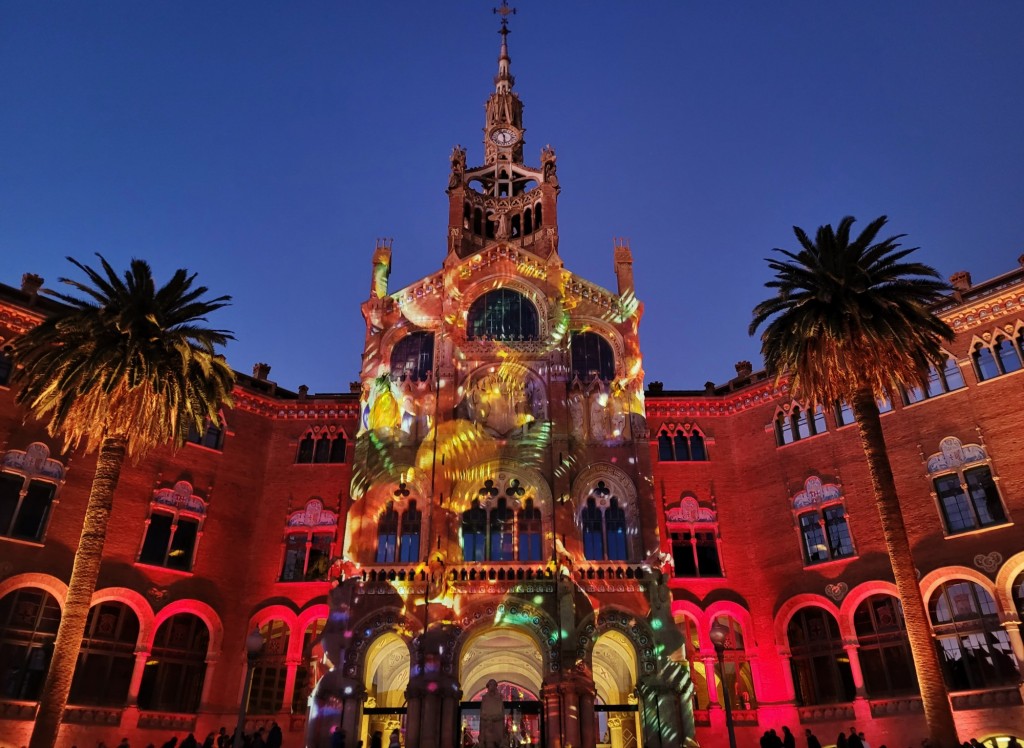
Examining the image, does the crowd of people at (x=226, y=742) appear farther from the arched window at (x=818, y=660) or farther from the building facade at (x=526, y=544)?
the arched window at (x=818, y=660)

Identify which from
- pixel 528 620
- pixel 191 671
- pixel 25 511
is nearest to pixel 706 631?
pixel 528 620

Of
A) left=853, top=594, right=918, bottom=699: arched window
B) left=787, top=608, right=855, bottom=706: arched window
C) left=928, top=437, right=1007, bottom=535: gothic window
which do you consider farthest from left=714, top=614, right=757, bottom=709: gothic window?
left=928, top=437, right=1007, bottom=535: gothic window

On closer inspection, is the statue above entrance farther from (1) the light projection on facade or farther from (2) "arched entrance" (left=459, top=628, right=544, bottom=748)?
(2) "arched entrance" (left=459, top=628, right=544, bottom=748)

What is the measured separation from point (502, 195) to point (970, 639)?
33047 millimetres

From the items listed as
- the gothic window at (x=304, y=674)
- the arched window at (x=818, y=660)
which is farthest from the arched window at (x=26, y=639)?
the arched window at (x=818, y=660)

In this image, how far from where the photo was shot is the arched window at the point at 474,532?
3122cm

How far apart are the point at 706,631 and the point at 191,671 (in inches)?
841

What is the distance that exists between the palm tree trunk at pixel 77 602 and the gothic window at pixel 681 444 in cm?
2309

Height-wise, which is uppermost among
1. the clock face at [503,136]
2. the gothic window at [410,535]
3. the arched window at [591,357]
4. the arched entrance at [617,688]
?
the clock face at [503,136]

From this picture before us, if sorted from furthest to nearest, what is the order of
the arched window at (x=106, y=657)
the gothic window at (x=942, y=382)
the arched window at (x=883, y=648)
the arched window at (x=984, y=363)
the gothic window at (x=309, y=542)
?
the gothic window at (x=309, y=542) < the gothic window at (x=942, y=382) < the arched window at (x=984, y=363) < the arched window at (x=106, y=657) < the arched window at (x=883, y=648)

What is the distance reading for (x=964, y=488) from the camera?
28.5 metres

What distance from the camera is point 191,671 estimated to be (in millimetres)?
31297

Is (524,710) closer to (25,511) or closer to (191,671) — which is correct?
(191,671)

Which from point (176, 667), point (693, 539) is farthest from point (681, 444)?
point (176, 667)
